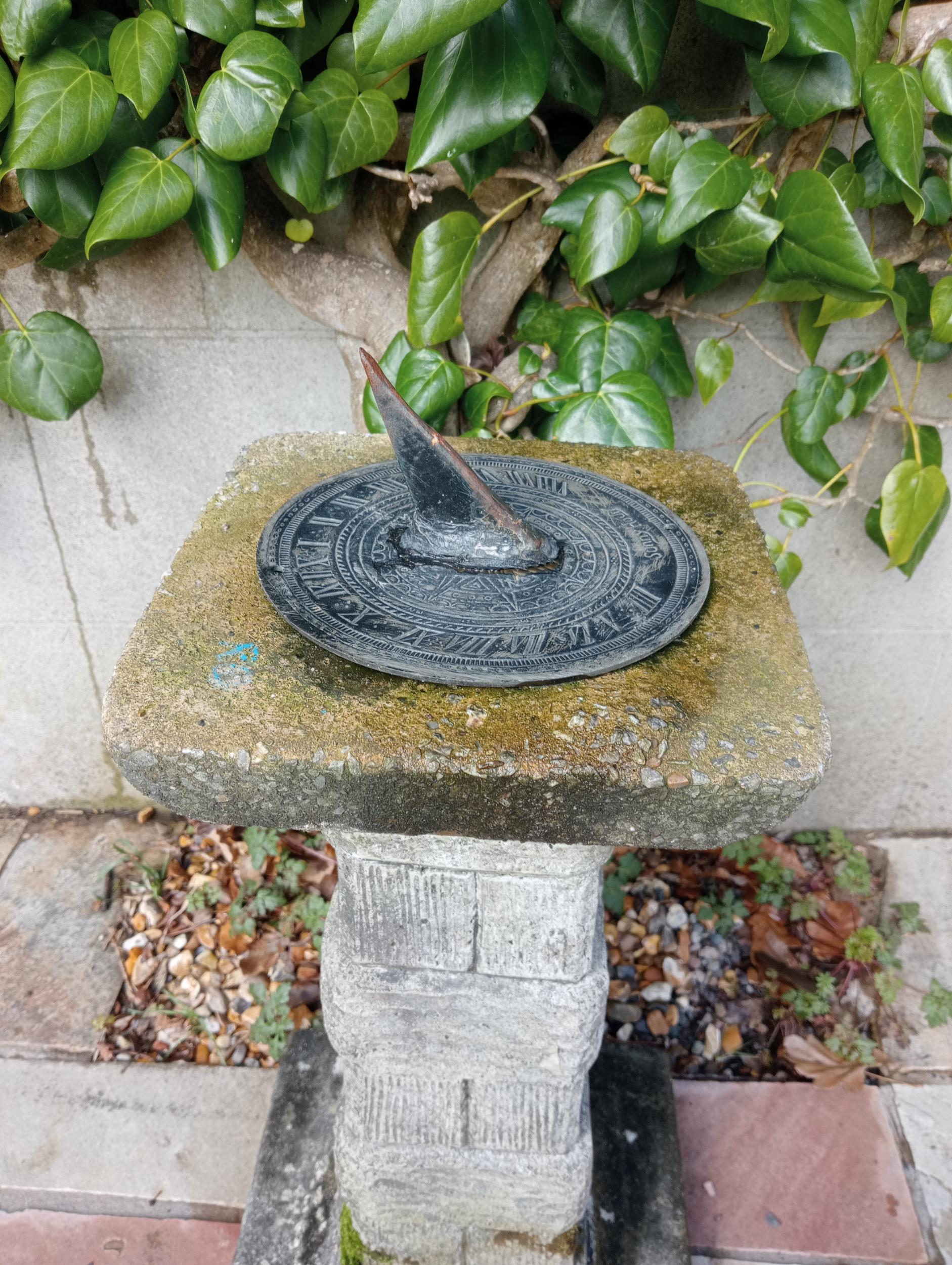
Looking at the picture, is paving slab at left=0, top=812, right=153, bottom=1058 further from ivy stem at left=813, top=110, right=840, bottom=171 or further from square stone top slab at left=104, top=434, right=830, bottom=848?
ivy stem at left=813, top=110, right=840, bottom=171

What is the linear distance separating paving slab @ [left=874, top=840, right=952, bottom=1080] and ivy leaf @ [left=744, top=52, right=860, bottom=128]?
1550mm

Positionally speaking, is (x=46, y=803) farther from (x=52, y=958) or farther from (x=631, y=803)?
(x=631, y=803)

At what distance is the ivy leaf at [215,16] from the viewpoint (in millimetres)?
1386

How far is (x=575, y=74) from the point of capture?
1.57m

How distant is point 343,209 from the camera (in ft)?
5.98

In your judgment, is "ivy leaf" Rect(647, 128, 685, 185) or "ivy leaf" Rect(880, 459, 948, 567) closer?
"ivy leaf" Rect(647, 128, 685, 185)

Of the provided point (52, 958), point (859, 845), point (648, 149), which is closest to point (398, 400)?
point (648, 149)

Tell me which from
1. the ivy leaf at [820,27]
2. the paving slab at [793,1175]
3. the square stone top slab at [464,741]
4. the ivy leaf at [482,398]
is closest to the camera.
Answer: the square stone top slab at [464,741]

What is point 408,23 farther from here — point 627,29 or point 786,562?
point 786,562

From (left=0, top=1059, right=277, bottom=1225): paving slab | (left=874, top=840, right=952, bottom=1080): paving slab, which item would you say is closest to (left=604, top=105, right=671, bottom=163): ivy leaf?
(left=874, top=840, right=952, bottom=1080): paving slab

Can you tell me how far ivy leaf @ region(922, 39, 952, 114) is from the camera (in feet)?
4.51

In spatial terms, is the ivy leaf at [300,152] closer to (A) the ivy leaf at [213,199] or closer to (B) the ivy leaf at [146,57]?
(A) the ivy leaf at [213,199]

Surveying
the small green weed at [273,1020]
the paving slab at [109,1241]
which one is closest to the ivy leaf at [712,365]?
the small green weed at [273,1020]

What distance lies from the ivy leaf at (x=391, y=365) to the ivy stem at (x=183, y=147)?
476 millimetres
